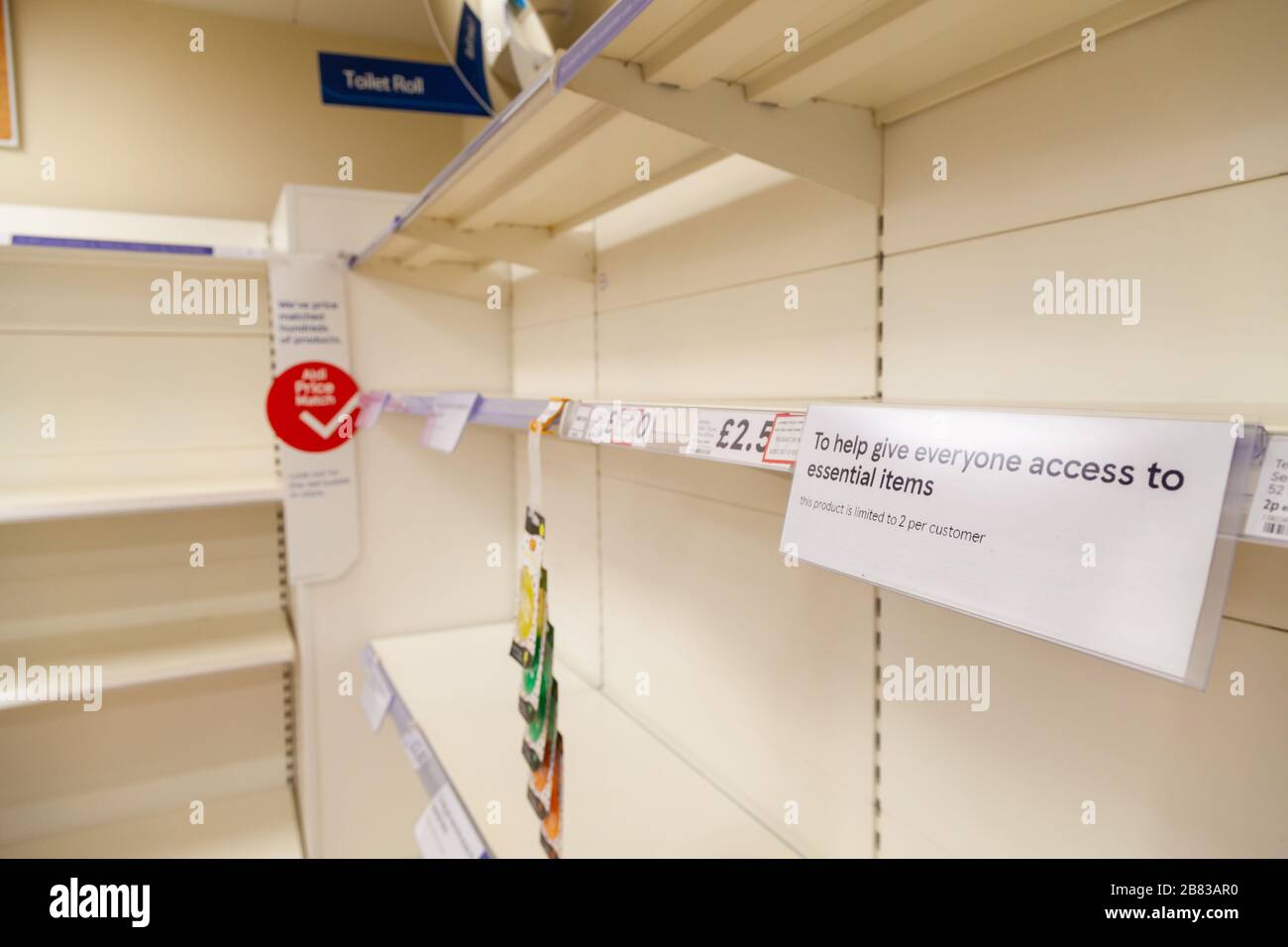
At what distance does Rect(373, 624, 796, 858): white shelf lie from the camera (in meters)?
1.23

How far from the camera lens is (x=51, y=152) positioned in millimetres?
2357

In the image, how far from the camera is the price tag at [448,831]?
49.0 inches

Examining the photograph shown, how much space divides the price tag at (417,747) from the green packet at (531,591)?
0.61 metres

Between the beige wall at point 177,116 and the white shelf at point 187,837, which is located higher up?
the beige wall at point 177,116

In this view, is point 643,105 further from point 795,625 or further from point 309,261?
point 309,261

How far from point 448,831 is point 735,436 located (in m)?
0.96

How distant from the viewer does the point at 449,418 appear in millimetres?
1549

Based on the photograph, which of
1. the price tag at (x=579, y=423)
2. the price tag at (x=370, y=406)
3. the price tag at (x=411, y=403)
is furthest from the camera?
the price tag at (x=370, y=406)

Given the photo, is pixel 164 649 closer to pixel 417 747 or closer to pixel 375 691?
pixel 375 691

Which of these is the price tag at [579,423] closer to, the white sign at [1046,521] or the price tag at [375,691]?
the white sign at [1046,521]

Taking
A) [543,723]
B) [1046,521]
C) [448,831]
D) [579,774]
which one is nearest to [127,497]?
[448,831]

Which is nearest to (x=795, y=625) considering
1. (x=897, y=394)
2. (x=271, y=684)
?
(x=897, y=394)

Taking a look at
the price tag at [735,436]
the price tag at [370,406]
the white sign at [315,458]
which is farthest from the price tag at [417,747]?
the price tag at [735,436]
